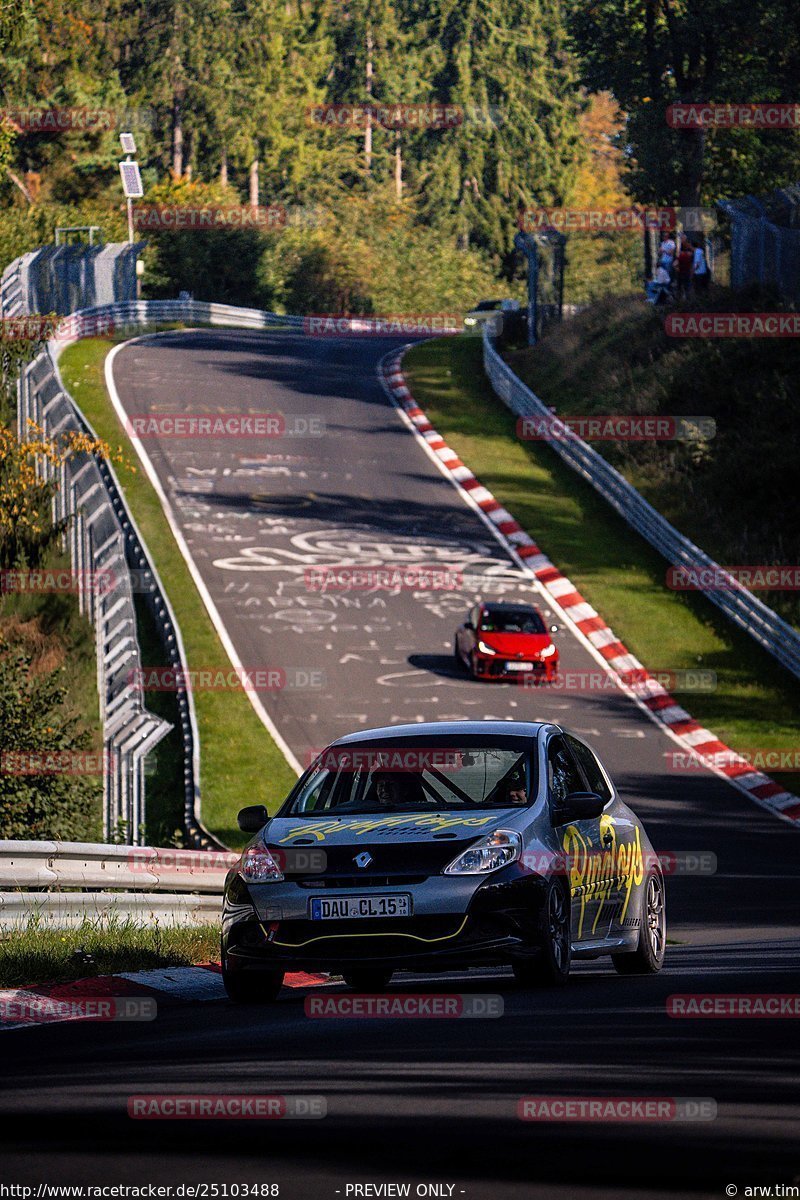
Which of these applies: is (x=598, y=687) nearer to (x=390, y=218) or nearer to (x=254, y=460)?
(x=254, y=460)

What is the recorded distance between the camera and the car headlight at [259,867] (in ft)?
32.9

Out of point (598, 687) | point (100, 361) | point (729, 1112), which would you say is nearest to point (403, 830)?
point (729, 1112)

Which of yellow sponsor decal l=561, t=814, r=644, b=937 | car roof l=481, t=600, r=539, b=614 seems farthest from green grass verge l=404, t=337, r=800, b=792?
yellow sponsor decal l=561, t=814, r=644, b=937

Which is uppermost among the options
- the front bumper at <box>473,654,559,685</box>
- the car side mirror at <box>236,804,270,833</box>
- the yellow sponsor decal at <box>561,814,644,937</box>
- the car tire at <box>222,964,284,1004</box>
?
the car side mirror at <box>236,804,270,833</box>

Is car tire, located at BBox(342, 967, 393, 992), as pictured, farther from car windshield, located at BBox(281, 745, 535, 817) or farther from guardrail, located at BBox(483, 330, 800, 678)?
guardrail, located at BBox(483, 330, 800, 678)

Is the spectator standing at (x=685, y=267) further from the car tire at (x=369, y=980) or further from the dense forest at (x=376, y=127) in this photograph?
the car tire at (x=369, y=980)

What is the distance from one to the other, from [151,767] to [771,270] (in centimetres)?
2694

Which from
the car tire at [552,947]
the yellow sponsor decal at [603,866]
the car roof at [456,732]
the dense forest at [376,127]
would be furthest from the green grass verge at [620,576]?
the car tire at [552,947]

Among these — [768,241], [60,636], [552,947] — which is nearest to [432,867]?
[552,947]

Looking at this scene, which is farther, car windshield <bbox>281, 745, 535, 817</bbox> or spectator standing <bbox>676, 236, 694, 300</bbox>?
spectator standing <bbox>676, 236, 694, 300</bbox>

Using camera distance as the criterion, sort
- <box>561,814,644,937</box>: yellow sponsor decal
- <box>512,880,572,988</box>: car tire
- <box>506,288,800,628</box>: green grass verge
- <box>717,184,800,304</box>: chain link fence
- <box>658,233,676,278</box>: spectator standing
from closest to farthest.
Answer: <box>512,880,572,988</box>: car tire
<box>561,814,644,937</box>: yellow sponsor decal
<box>506,288,800,628</box>: green grass verge
<box>717,184,800,304</box>: chain link fence
<box>658,233,676,278</box>: spectator standing

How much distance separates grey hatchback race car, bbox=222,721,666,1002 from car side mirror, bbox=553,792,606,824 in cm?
1

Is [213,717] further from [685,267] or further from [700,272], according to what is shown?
[685,267]

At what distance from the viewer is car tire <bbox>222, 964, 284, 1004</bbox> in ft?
33.2
